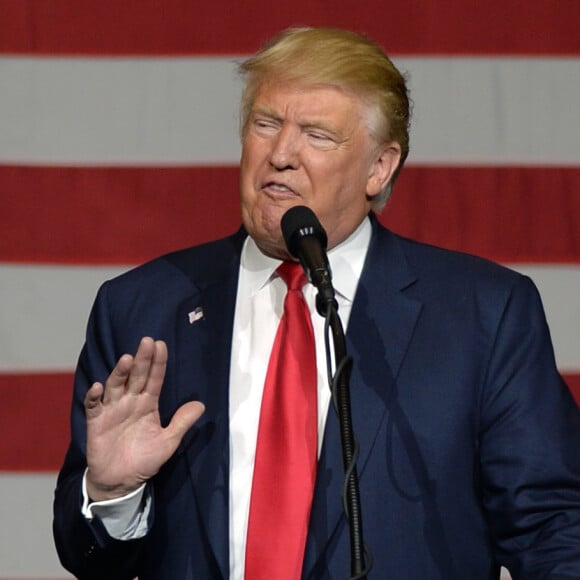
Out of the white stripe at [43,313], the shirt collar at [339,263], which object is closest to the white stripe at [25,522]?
the white stripe at [43,313]

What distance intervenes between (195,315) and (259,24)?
1008 mm

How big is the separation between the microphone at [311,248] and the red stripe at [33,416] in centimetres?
131

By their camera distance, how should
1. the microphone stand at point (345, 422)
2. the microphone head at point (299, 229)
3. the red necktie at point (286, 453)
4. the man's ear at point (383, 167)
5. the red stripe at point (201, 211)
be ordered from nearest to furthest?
the microphone stand at point (345, 422), the microphone head at point (299, 229), the red necktie at point (286, 453), the man's ear at point (383, 167), the red stripe at point (201, 211)

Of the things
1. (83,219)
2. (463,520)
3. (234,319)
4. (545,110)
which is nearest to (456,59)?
(545,110)

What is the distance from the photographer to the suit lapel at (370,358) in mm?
1762

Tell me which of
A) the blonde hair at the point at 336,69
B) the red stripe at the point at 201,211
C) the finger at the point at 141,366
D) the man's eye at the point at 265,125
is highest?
the blonde hair at the point at 336,69

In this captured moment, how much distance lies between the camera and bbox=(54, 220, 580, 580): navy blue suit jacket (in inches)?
69.2

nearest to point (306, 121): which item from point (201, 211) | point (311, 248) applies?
point (311, 248)

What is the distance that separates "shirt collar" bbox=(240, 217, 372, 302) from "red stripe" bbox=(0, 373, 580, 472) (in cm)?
89

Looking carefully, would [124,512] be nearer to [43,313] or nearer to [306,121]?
[306,121]

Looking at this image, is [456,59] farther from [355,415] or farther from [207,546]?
[207,546]

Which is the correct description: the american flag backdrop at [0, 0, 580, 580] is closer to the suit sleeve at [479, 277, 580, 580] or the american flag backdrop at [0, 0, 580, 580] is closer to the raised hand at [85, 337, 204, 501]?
the suit sleeve at [479, 277, 580, 580]

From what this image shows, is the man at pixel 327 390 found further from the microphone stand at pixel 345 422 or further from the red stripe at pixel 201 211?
the red stripe at pixel 201 211

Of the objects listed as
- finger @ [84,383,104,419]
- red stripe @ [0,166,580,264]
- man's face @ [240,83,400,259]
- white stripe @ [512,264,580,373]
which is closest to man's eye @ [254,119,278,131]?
man's face @ [240,83,400,259]
